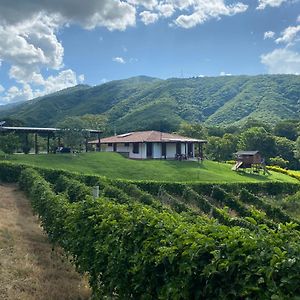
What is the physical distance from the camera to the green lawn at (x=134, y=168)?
38781 mm

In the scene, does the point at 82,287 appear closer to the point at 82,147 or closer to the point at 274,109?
the point at 82,147

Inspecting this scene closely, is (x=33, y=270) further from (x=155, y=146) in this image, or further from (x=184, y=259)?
(x=155, y=146)

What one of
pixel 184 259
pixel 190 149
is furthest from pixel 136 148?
pixel 184 259

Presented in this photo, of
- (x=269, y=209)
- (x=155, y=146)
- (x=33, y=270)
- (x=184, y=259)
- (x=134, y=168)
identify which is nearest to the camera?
(x=184, y=259)

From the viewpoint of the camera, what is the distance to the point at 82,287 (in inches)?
375

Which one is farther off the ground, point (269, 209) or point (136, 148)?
point (136, 148)

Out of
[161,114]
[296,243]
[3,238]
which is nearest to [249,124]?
[161,114]

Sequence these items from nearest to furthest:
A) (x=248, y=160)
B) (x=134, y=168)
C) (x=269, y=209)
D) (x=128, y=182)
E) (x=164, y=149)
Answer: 1. (x=269, y=209)
2. (x=128, y=182)
3. (x=134, y=168)
4. (x=248, y=160)
5. (x=164, y=149)

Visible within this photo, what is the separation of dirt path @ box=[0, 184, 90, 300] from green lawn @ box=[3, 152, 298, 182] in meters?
22.4

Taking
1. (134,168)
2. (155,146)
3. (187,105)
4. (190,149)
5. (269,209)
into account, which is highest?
(187,105)

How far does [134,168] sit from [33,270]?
102 ft

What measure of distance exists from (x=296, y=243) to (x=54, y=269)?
781cm

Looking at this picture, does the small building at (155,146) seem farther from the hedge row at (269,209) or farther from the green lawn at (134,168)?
the hedge row at (269,209)

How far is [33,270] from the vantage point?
10.2 m
